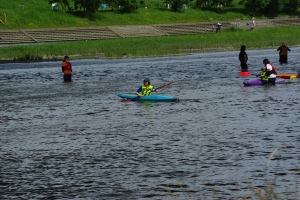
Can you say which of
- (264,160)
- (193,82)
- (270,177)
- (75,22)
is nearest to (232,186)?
(270,177)

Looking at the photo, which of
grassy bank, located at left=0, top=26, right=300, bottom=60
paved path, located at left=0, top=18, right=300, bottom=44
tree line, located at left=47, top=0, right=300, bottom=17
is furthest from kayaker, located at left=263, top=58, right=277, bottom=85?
tree line, located at left=47, top=0, right=300, bottom=17

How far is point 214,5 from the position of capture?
127250mm

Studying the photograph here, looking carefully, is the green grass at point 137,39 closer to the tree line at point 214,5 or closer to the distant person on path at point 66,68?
the tree line at point 214,5

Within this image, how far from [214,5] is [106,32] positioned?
107 ft

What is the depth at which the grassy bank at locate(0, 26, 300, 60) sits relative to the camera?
7712cm

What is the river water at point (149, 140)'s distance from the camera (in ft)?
69.1

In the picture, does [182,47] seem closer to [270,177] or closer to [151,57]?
[151,57]

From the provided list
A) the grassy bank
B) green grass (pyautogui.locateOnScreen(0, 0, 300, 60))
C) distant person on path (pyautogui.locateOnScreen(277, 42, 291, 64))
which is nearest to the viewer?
distant person on path (pyautogui.locateOnScreen(277, 42, 291, 64))

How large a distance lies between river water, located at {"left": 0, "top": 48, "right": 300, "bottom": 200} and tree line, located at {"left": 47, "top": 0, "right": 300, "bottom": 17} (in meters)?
59.2

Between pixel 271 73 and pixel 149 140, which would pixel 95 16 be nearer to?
pixel 271 73

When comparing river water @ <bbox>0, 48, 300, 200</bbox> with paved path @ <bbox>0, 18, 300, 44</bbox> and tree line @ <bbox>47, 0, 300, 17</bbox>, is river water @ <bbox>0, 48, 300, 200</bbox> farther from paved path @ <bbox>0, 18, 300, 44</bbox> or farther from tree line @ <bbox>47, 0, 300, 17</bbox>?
tree line @ <bbox>47, 0, 300, 17</bbox>

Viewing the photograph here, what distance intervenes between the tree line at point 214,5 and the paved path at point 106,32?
8.42 meters

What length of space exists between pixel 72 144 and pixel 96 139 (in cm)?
140

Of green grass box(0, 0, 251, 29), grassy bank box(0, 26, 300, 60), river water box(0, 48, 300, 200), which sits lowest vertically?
grassy bank box(0, 26, 300, 60)
